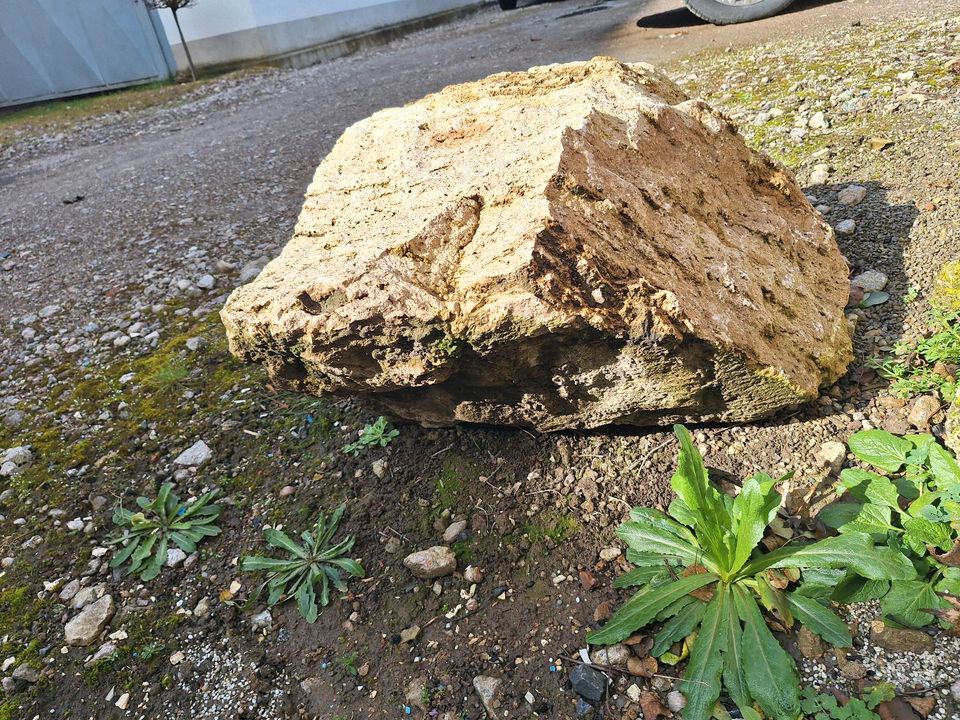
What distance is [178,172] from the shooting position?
6.23 meters

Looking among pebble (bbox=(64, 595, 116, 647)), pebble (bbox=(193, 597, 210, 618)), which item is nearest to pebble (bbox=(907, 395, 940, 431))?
pebble (bbox=(193, 597, 210, 618))

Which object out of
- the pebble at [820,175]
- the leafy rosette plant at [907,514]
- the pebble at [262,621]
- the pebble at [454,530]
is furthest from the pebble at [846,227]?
the pebble at [262,621]

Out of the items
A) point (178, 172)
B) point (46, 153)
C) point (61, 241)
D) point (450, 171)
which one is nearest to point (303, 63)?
point (46, 153)

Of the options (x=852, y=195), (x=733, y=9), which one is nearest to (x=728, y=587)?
(x=852, y=195)

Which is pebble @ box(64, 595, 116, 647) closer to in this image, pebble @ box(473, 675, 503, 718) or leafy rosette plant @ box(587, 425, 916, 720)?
pebble @ box(473, 675, 503, 718)

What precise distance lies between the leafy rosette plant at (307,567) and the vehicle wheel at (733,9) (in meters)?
6.56

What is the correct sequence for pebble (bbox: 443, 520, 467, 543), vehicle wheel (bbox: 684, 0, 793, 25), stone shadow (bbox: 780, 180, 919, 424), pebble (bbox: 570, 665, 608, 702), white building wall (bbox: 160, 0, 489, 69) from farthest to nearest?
white building wall (bbox: 160, 0, 489, 69)
vehicle wheel (bbox: 684, 0, 793, 25)
stone shadow (bbox: 780, 180, 919, 424)
pebble (bbox: 443, 520, 467, 543)
pebble (bbox: 570, 665, 608, 702)

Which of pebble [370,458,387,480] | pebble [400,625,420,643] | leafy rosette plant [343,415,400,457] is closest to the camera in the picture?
pebble [400,625,420,643]

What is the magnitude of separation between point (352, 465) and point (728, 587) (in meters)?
1.47

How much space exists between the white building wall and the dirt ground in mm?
9288

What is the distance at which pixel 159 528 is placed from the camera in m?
2.54

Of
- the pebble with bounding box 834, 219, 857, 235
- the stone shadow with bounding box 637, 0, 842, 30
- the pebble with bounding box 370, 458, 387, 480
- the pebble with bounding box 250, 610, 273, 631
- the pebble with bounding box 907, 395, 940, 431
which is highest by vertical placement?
the stone shadow with bounding box 637, 0, 842, 30

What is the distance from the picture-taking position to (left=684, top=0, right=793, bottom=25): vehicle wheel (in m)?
6.30

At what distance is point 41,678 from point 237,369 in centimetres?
159
